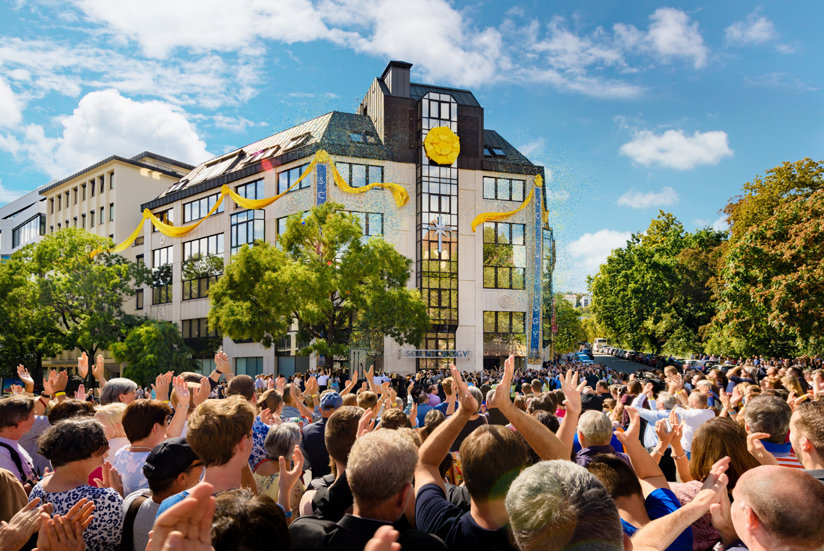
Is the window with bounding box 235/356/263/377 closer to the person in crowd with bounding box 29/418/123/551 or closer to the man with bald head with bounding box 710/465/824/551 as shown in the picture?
the person in crowd with bounding box 29/418/123/551

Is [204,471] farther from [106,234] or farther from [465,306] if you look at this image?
[106,234]

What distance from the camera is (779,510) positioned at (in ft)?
7.43

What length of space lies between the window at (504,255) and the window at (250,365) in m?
16.6

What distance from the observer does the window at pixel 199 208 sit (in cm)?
4680

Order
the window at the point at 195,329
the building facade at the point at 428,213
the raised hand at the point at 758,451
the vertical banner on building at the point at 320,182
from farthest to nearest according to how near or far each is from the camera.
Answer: the window at the point at 195,329 → the building facade at the point at 428,213 → the vertical banner on building at the point at 320,182 → the raised hand at the point at 758,451

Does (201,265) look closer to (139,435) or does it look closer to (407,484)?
(139,435)

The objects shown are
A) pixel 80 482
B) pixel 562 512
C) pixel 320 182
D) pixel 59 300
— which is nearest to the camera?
pixel 562 512

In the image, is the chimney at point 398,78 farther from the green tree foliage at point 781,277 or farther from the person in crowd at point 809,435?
the person in crowd at point 809,435

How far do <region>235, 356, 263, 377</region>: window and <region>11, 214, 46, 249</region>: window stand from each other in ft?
114

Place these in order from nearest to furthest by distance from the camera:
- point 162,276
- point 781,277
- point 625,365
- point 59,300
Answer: point 781,277 → point 59,300 → point 162,276 → point 625,365

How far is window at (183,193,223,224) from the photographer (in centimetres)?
4680

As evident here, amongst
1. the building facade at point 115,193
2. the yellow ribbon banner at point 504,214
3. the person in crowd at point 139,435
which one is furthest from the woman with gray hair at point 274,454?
the building facade at point 115,193

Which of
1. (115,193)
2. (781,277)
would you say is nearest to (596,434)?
(781,277)

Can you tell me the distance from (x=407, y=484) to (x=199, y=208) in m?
48.7
